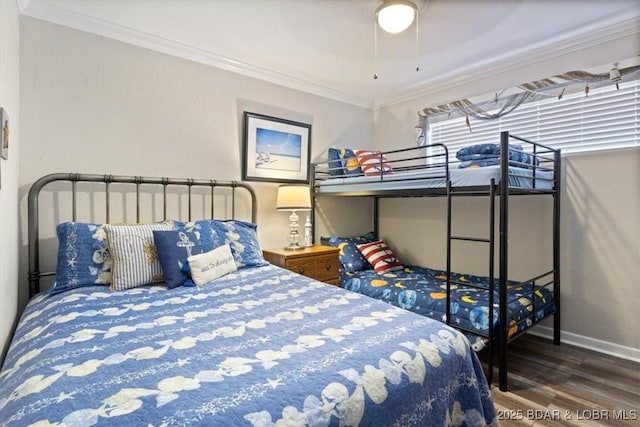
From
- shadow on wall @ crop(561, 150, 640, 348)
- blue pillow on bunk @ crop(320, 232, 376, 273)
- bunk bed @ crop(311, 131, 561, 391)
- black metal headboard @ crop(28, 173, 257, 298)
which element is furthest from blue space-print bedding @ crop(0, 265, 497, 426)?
shadow on wall @ crop(561, 150, 640, 348)

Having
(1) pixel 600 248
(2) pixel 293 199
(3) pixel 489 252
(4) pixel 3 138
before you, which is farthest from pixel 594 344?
(4) pixel 3 138

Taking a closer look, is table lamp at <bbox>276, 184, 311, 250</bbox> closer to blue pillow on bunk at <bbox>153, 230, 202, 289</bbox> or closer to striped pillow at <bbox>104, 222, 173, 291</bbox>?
blue pillow on bunk at <bbox>153, 230, 202, 289</bbox>

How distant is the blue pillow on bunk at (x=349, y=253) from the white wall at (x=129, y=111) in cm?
52

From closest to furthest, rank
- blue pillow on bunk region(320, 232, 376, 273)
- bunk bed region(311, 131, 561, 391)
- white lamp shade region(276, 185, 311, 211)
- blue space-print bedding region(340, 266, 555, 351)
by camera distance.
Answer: bunk bed region(311, 131, 561, 391) < blue space-print bedding region(340, 266, 555, 351) < white lamp shade region(276, 185, 311, 211) < blue pillow on bunk region(320, 232, 376, 273)

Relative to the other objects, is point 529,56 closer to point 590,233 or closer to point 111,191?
point 590,233

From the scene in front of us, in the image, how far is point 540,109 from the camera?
279cm

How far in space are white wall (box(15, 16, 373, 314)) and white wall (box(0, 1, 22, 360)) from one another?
145 millimetres

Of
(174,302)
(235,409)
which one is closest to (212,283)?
(174,302)

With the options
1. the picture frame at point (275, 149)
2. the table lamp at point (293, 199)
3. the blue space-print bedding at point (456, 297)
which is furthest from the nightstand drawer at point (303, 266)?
the picture frame at point (275, 149)

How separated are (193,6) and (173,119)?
83cm

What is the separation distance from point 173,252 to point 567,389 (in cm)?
250

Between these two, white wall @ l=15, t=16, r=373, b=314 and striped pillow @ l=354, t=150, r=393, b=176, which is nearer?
white wall @ l=15, t=16, r=373, b=314

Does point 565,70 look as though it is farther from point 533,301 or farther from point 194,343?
point 194,343

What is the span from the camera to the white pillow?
74.9 inches
